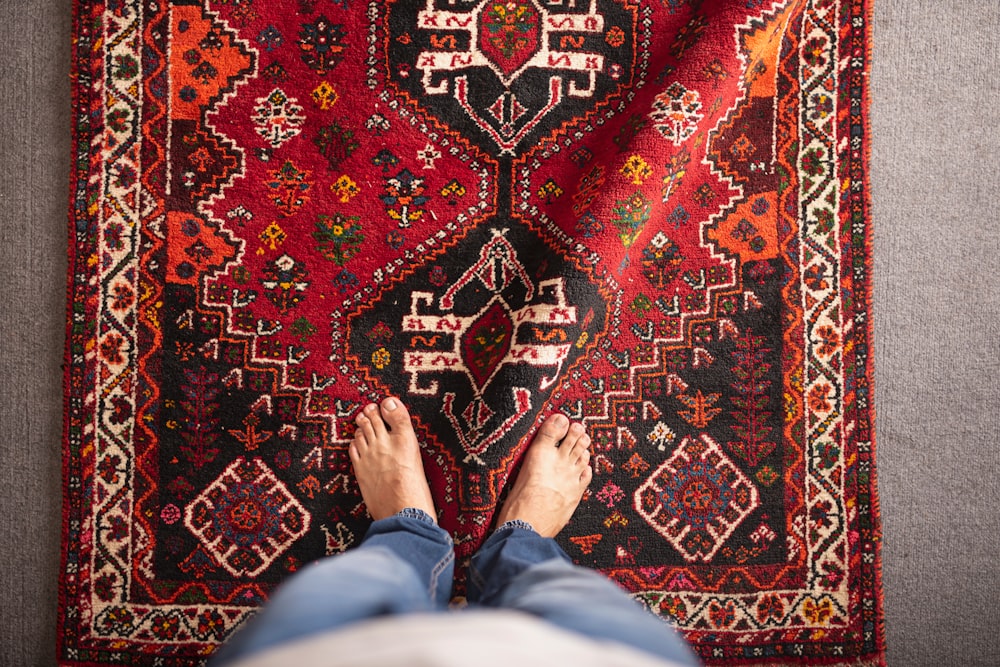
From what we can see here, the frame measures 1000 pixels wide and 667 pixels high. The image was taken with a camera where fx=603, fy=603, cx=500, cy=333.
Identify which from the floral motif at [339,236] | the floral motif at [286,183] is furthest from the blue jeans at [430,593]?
the floral motif at [286,183]

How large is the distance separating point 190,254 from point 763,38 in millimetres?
1234

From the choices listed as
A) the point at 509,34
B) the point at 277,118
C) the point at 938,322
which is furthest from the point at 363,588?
the point at 938,322

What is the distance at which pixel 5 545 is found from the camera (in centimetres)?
123

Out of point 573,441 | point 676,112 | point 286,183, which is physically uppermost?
point 676,112

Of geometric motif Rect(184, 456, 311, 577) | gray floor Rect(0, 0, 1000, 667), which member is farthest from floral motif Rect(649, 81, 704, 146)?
geometric motif Rect(184, 456, 311, 577)

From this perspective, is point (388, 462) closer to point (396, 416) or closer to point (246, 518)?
point (396, 416)

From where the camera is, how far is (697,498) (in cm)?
127

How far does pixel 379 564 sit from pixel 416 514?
296 mm

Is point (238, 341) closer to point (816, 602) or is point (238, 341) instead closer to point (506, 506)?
point (506, 506)

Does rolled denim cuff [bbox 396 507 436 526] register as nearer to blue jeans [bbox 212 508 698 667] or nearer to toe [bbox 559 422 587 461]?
blue jeans [bbox 212 508 698 667]

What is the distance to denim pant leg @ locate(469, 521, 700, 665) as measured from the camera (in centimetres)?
71

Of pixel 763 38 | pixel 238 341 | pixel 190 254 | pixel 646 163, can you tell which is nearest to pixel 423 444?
pixel 238 341

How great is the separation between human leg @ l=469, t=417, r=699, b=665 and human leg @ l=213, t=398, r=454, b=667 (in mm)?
106

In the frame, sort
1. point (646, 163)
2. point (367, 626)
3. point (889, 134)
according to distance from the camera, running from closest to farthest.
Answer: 1. point (367, 626)
2. point (646, 163)
3. point (889, 134)
